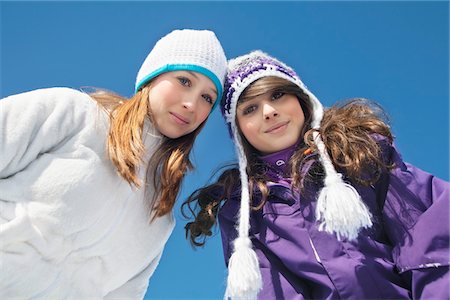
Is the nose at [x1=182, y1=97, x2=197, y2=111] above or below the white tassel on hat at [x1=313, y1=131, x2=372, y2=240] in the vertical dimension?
above

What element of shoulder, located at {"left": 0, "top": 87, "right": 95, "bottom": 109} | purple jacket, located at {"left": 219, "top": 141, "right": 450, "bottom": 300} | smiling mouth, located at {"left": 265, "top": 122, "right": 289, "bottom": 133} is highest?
smiling mouth, located at {"left": 265, "top": 122, "right": 289, "bottom": 133}

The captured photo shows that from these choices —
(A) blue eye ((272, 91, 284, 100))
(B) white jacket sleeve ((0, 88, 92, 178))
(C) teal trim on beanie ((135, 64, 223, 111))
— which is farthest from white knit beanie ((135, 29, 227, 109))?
(B) white jacket sleeve ((0, 88, 92, 178))

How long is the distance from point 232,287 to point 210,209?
0.60 metres

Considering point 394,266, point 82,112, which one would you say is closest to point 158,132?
point 82,112

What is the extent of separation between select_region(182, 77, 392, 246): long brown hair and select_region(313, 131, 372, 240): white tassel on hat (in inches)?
5.9

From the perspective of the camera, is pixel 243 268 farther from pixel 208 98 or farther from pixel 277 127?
pixel 208 98

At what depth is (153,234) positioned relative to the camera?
9.02 feet

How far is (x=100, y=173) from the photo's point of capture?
96.0 inches

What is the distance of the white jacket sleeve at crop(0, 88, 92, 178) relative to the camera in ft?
7.35

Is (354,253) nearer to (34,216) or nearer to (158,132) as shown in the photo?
(158,132)

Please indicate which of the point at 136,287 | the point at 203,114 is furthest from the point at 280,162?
the point at 136,287

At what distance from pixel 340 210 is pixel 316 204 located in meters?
0.22

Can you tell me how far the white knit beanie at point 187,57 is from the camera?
285 centimetres

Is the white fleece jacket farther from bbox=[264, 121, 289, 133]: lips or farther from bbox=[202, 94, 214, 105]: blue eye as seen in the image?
bbox=[264, 121, 289, 133]: lips
